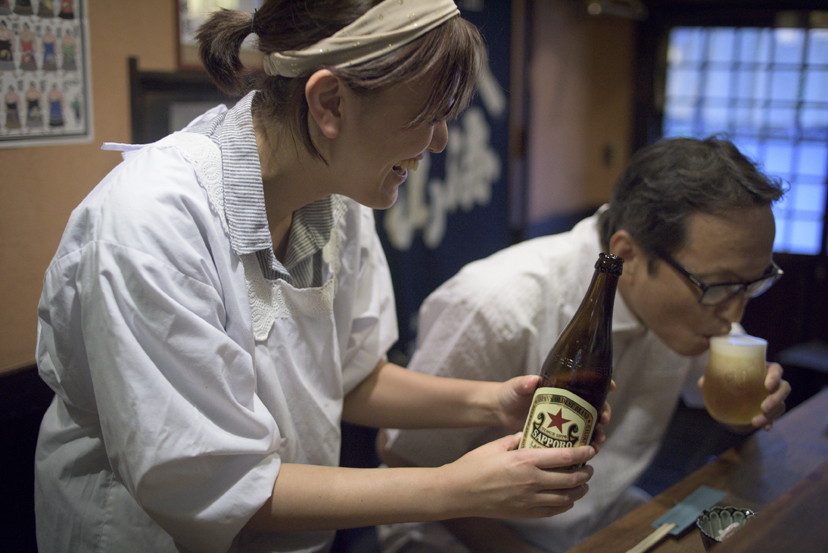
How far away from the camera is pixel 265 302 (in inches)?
43.3

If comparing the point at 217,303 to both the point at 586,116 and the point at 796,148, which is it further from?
the point at 796,148

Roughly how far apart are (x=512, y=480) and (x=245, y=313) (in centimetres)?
49

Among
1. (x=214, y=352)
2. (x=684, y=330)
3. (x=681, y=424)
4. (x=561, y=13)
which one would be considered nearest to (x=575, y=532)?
(x=684, y=330)

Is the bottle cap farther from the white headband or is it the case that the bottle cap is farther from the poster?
the poster

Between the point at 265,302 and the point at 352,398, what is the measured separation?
1.45ft

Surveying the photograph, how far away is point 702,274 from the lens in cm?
147

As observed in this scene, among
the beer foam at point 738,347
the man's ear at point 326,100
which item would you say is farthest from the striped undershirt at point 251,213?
the beer foam at point 738,347

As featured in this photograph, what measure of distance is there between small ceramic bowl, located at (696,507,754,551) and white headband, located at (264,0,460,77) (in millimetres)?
955

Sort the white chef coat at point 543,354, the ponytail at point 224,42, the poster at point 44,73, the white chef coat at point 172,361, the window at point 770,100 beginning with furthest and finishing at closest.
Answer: the window at point 770,100 → the white chef coat at point 543,354 → the poster at point 44,73 → the ponytail at point 224,42 → the white chef coat at point 172,361

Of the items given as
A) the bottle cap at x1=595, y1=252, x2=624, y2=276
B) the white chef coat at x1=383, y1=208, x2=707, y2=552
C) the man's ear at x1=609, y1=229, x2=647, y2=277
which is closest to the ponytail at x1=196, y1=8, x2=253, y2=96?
the bottle cap at x1=595, y1=252, x2=624, y2=276

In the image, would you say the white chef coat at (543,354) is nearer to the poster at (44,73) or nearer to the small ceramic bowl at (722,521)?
the small ceramic bowl at (722,521)

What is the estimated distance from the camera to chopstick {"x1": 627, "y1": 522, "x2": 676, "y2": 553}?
3.88ft

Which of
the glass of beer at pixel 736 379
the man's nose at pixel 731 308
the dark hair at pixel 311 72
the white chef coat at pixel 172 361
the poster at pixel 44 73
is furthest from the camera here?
the man's nose at pixel 731 308

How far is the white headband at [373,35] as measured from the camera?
970 mm
